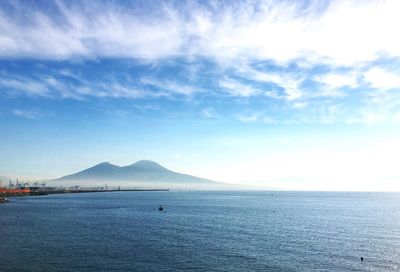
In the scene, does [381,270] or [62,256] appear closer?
[381,270]

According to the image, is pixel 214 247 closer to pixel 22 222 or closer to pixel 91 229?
pixel 91 229

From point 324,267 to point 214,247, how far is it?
1754 centimetres

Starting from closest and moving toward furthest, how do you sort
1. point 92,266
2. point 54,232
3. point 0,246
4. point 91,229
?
1. point 92,266
2. point 0,246
3. point 54,232
4. point 91,229

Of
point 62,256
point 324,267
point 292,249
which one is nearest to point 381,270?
point 324,267

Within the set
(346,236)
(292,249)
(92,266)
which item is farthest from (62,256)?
(346,236)

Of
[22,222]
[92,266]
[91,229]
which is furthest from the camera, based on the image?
[22,222]

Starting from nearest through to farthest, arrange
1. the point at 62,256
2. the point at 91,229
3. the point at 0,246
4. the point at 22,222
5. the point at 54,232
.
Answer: the point at 62,256, the point at 0,246, the point at 54,232, the point at 91,229, the point at 22,222

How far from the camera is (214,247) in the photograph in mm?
56500

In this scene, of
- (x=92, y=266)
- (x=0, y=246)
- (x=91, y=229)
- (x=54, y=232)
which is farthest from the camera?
(x=91, y=229)

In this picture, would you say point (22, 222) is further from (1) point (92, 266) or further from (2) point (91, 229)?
(1) point (92, 266)

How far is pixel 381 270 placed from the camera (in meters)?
44.4

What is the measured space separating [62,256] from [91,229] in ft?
90.6

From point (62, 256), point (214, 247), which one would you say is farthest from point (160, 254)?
point (62, 256)

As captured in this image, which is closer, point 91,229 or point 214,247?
point 214,247
